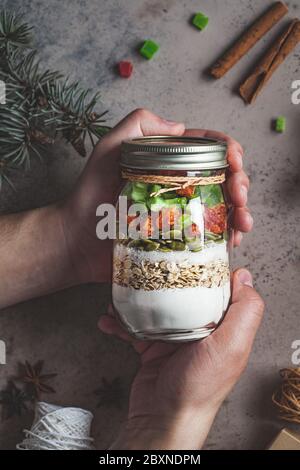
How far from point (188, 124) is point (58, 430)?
0.71 metres

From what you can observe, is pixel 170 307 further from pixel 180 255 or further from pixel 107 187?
pixel 107 187

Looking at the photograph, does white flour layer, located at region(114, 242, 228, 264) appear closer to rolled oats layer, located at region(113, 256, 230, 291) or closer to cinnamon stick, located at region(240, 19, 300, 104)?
rolled oats layer, located at region(113, 256, 230, 291)

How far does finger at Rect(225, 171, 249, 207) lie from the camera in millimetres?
1132

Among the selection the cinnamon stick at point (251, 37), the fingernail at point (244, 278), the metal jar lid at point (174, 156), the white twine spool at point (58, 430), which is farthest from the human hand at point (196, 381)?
the cinnamon stick at point (251, 37)

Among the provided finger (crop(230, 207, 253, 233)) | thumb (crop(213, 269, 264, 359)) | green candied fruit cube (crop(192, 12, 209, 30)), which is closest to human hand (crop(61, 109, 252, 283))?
finger (crop(230, 207, 253, 233))

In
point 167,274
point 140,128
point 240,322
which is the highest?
point 140,128

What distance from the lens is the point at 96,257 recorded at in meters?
1.29

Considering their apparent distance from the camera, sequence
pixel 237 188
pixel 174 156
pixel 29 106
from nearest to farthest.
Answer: pixel 174 156 → pixel 237 188 → pixel 29 106

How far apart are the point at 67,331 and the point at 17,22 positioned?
2.26 feet

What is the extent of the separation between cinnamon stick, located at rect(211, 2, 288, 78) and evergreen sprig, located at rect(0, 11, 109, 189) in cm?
29

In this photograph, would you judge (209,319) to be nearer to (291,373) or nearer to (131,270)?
(131,270)

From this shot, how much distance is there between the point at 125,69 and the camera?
134cm

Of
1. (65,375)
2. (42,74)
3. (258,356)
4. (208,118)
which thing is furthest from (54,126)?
(258,356)

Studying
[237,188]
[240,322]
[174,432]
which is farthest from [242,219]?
Result: [174,432]
